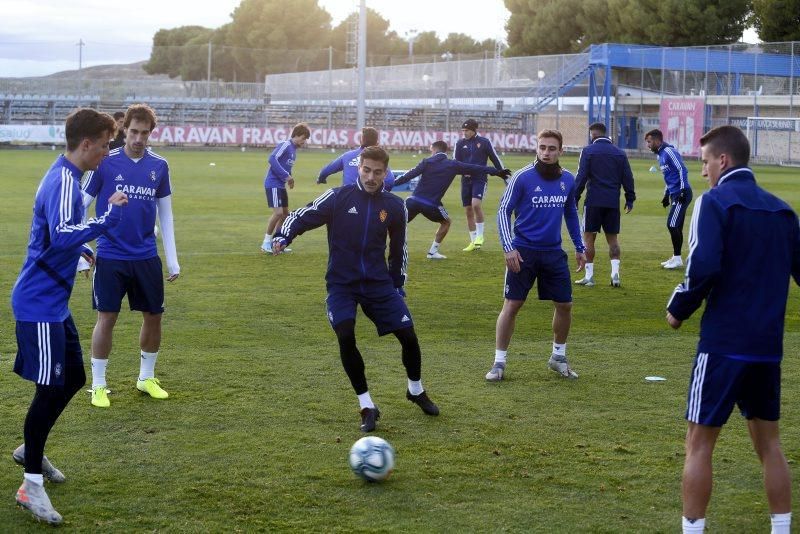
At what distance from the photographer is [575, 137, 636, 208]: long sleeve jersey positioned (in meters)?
15.2

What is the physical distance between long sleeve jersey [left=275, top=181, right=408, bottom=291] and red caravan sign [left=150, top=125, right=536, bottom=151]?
48932 millimetres

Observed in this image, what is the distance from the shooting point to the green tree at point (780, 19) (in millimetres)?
Result: 59656

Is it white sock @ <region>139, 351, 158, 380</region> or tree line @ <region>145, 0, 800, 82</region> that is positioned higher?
tree line @ <region>145, 0, 800, 82</region>

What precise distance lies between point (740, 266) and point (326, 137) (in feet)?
175

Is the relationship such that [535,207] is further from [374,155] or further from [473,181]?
[473,181]

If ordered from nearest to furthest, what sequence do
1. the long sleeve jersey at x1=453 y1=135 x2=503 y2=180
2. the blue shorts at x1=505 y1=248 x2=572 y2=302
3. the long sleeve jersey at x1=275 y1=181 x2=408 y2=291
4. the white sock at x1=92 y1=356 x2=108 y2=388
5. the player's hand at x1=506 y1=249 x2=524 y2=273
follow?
the long sleeve jersey at x1=275 y1=181 x2=408 y2=291
the white sock at x1=92 y1=356 x2=108 y2=388
the player's hand at x1=506 y1=249 x2=524 y2=273
the blue shorts at x1=505 y1=248 x2=572 y2=302
the long sleeve jersey at x1=453 y1=135 x2=503 y2=180

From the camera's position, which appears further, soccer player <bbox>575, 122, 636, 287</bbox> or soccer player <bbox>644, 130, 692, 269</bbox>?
soccer player <bbox>644, 130, 692, 269</bbox>

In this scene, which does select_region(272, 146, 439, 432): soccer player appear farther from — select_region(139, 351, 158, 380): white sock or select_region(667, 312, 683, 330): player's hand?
select_region(667, 312, 683, 330): player's hand

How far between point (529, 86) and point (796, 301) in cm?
5098

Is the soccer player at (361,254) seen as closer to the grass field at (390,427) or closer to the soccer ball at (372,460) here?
the grass field at (390,427)

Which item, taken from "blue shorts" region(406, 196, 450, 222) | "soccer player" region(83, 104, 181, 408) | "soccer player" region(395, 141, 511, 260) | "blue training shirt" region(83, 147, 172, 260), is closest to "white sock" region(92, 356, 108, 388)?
"soccer player" region(83, 104, 181, 408)

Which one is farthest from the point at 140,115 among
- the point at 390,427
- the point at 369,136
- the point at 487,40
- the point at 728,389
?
the point at 487,40

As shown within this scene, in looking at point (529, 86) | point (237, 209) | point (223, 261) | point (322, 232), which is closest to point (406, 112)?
point (529, 86)

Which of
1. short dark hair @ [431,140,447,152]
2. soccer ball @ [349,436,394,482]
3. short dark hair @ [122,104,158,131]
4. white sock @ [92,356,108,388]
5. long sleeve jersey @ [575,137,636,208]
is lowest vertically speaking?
soccer ball @ [349,436,394,482]
